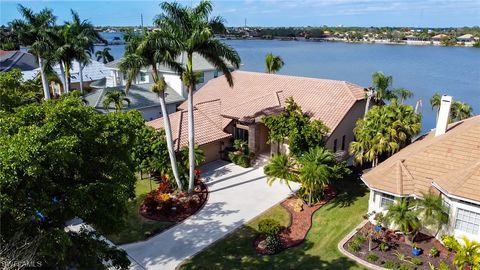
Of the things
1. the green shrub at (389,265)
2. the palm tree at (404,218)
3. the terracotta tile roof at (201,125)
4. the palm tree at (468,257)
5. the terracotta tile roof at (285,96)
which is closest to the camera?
the palm tree at (468,257)

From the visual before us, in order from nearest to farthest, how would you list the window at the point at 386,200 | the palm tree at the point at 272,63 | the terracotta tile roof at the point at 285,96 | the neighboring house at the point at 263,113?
1. the window at the point at 386,200
2. the neighboring house at the point at 263,113
3. the terracotta tile roof at the point at 285,96
4. the palm tree at the point at 272,63

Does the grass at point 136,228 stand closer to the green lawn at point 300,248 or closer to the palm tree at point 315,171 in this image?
the green lawn at point 300,248

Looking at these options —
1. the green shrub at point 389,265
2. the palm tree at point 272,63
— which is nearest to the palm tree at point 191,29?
the green shrub at point 389,265

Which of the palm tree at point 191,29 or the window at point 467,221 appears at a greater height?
the palm tree at point 191,29

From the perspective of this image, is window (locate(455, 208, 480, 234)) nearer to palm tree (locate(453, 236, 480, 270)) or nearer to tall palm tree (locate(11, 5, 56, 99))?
palm tree (locate(453, 236, 480, 270))

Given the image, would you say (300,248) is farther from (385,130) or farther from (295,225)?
(385,130)

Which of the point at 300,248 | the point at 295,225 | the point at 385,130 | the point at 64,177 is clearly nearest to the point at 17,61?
the point at 295,225
